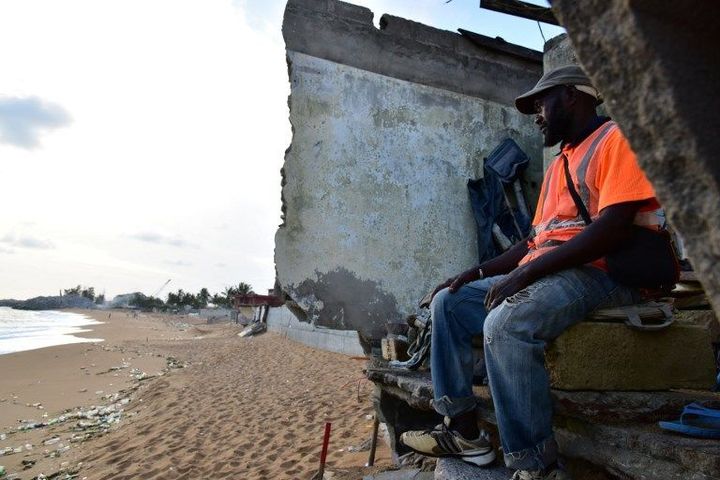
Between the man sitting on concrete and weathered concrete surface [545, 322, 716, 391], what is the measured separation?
10 centimetres

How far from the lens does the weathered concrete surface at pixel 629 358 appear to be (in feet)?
6.77

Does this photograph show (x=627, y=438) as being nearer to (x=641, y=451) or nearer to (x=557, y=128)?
(x=641, y=451)

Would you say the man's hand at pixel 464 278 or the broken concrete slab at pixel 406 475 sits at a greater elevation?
the man's hand at pixel 464 278

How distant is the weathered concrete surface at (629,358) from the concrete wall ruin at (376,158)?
3.16 m

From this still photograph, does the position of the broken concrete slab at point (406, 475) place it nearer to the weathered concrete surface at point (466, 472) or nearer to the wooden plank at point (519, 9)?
the weathered concrete surface at point (466, 472)

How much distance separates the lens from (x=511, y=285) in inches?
81.1

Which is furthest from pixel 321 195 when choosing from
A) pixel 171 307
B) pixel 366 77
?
pixel 171 307

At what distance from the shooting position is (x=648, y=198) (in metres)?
1.83

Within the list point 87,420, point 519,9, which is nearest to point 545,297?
point 519,9

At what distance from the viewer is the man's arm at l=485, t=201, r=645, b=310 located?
1.87 meters

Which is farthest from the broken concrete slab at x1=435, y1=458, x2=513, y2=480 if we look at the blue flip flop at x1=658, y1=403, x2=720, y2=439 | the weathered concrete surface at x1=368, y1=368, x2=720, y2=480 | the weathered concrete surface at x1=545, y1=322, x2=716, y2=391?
the blue flip flop at x1=658, y1=403, x2=720, y2=439

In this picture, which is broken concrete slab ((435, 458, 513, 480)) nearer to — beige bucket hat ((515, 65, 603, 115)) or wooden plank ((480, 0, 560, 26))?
beige bucket hat ((515, 65, 603, 115))

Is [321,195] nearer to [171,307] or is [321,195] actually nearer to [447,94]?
[447,94]

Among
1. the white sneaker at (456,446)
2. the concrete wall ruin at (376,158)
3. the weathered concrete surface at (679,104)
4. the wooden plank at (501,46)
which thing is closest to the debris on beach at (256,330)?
the concrete wall ruin at (376,158)
